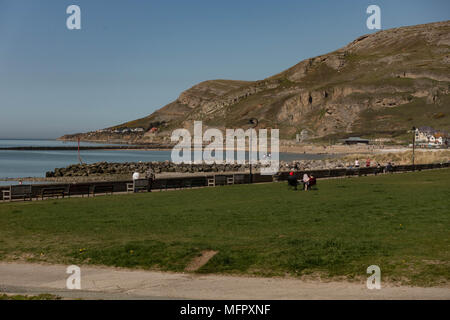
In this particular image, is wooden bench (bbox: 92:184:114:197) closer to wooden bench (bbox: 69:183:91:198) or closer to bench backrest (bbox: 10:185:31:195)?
wooden bench (bbox: 69:183:91:198)

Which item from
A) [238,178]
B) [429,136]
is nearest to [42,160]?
[238,178]

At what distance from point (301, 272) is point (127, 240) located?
17.3 ft

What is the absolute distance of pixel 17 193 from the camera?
86.5 ft

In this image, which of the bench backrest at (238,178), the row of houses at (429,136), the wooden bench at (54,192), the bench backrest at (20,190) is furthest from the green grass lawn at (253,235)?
the row of houses at (429,136)

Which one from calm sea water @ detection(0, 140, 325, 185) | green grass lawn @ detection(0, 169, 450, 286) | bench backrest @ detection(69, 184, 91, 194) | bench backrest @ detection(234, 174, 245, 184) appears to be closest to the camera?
green grass lawn @ detection(0, 169, 450, 286)

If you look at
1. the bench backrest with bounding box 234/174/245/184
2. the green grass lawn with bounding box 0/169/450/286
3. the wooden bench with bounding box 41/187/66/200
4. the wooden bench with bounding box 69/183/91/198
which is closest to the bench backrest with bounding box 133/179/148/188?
the wooden bench with bounding box 69/183/91/198

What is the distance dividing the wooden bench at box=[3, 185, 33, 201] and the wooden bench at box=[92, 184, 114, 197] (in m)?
3.66

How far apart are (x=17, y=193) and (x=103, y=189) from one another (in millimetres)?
5001

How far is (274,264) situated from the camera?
Answer: 11.1 m

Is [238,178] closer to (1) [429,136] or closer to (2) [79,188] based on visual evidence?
(2) [79,188]

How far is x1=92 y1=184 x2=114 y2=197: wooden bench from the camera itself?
95.0ft

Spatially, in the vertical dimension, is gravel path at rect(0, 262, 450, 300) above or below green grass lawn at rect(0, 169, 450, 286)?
below
